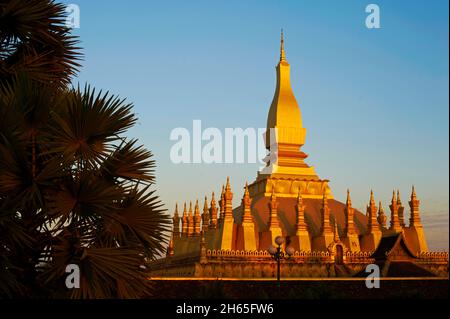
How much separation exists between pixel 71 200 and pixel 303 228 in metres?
24.3

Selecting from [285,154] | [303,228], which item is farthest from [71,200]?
[285,154]

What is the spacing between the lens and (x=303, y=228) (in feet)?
114

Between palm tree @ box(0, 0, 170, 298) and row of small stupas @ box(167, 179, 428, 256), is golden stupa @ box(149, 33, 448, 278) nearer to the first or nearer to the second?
row of small stupas @ box(167, 179, 428, 256)

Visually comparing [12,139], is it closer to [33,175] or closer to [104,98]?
[33,175]

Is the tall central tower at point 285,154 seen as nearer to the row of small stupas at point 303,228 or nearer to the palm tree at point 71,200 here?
the row of small stupas at point 303,228

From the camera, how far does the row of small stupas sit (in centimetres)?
3406

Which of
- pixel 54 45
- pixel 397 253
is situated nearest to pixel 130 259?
pixel 54 45

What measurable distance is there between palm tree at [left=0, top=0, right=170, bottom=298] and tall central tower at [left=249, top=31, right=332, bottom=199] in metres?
27.3

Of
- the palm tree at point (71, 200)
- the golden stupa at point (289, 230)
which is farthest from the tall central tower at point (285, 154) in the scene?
the palm tree at point (71, 200)

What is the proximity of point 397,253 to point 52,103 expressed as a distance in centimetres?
2165

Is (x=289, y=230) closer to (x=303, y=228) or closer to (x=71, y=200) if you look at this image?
(x=303, y=228)

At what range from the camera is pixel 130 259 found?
469 inches

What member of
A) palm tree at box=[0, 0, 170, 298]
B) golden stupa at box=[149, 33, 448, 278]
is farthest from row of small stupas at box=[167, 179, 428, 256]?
palm tree at box=[0, 0, 170, 298]
